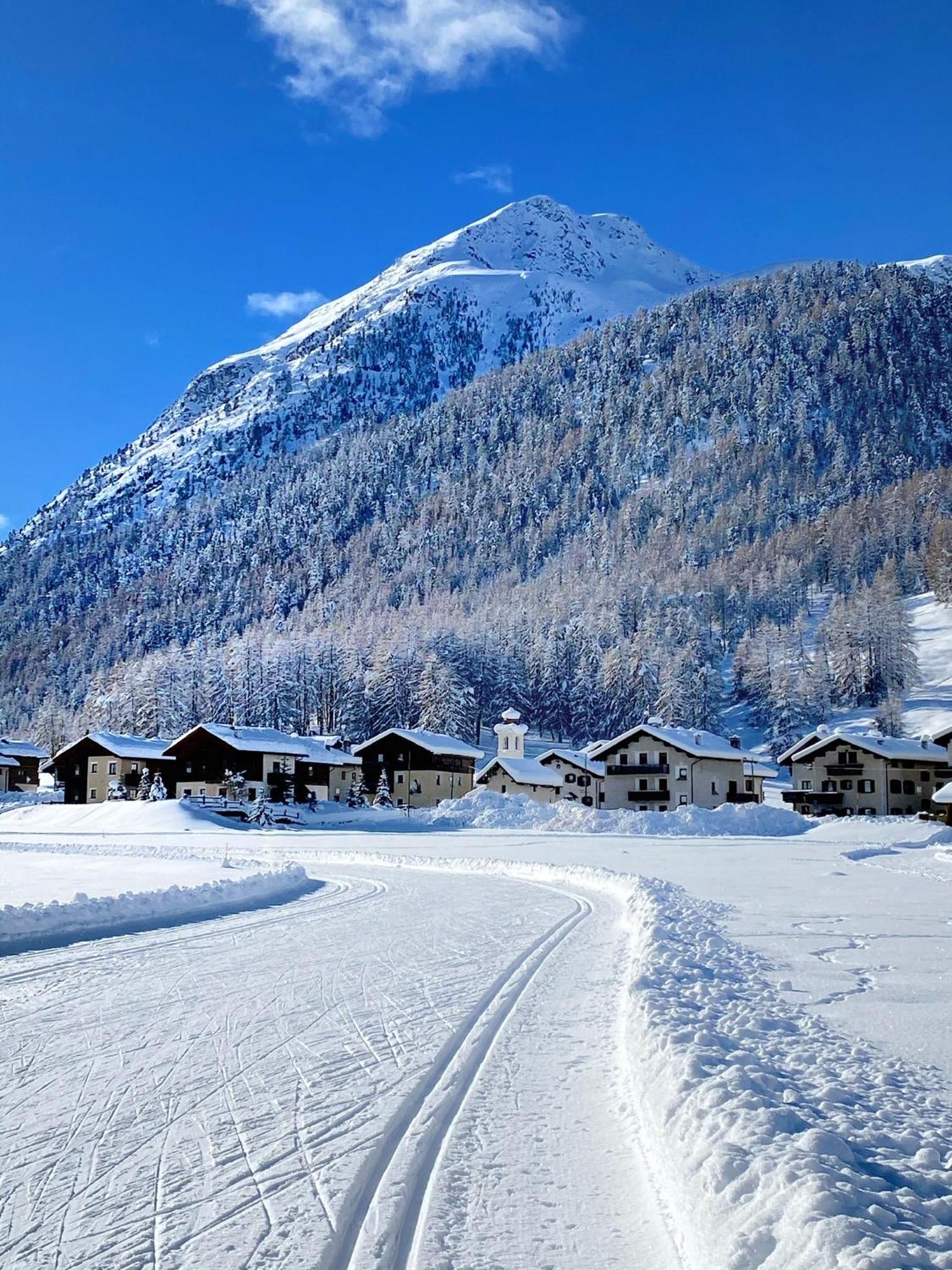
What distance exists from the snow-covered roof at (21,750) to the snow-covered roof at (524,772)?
61.8 m

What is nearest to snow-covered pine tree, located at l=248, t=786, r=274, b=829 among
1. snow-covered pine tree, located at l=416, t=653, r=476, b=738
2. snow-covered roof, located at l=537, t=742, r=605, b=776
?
snow-covered roof, located at l=537, t=742, r=605, b=776

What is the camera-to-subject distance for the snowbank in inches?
172

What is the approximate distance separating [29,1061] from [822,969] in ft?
29.0

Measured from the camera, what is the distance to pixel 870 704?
4887 inches

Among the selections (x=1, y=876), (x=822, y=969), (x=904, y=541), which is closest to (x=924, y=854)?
(x=822, y=969)

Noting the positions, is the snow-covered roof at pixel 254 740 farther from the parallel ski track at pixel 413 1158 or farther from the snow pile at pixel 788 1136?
the snow pile at pixel 788 1136

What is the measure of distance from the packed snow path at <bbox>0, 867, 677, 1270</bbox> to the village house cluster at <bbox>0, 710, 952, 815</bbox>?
64.8 metres

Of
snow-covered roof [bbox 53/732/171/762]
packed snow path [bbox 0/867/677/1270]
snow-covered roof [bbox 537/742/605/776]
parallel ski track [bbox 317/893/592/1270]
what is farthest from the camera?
snow-covered roof [bbox 537/742/605/776]

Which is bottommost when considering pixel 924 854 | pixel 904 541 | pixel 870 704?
pixel 924 854

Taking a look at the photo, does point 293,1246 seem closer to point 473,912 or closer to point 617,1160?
point 617,1160

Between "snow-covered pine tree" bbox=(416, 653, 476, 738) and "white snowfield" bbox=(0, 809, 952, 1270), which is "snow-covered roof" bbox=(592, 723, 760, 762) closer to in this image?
"snow-covered pine tree" bbox=(416, 653, 476, 738)

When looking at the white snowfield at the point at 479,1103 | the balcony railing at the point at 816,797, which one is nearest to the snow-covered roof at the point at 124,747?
the balcony railing at the point at 816,797

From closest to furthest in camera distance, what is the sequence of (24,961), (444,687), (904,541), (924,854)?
(24,961)
(924,854)
(444,687)
(904,541)

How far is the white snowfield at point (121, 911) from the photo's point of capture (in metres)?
14.9
